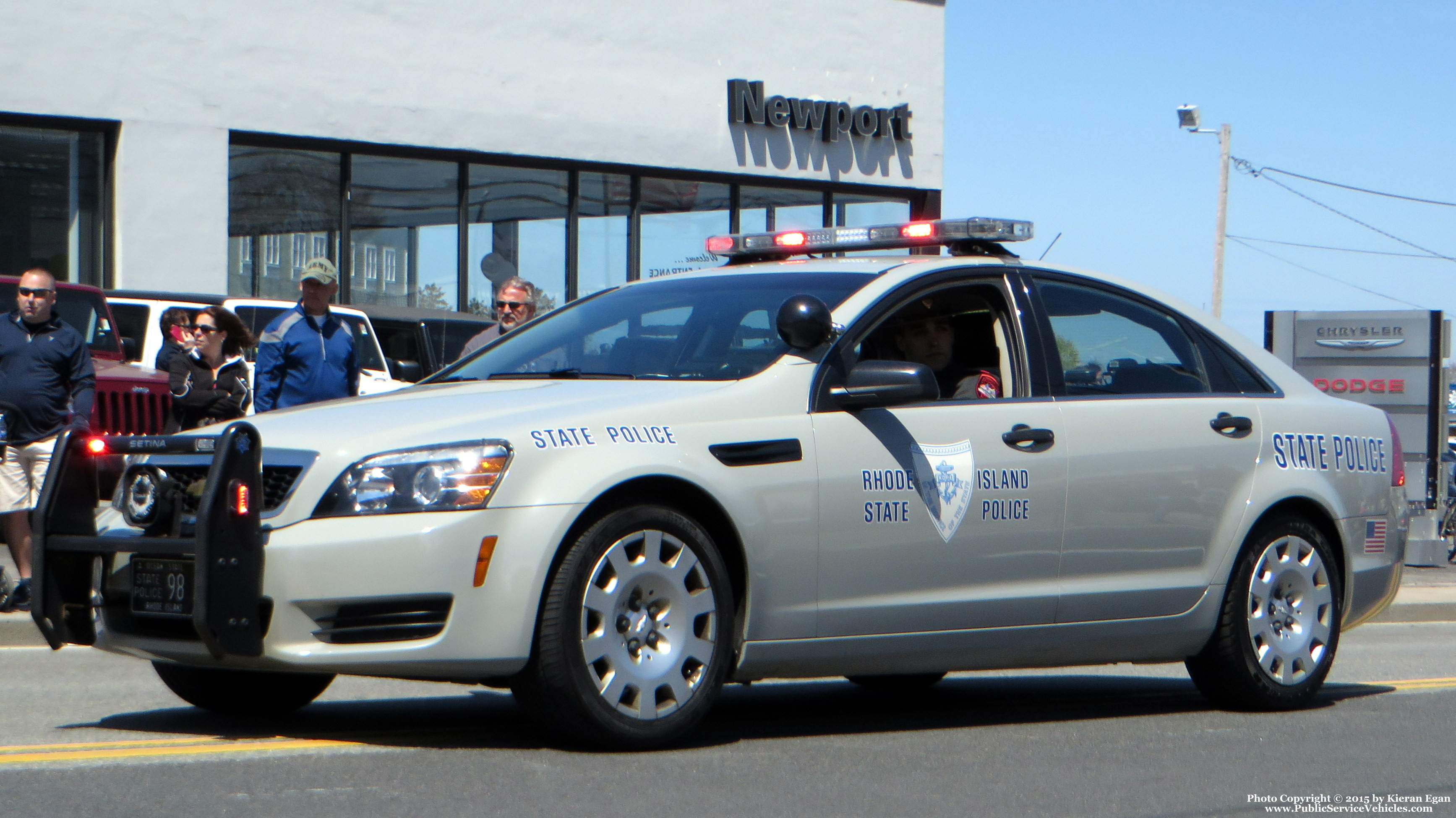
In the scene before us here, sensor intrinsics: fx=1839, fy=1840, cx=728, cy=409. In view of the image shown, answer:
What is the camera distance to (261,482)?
516 cm

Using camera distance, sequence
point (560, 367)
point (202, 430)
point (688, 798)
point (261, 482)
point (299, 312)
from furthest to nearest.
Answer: point (299, 312), point (560, 367), point (202, 430), point (261, 482), point (688, 798)

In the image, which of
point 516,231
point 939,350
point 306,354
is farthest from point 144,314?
point 939,350

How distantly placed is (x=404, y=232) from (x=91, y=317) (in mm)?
7099

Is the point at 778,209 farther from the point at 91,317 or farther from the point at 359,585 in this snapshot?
the point at 359,585

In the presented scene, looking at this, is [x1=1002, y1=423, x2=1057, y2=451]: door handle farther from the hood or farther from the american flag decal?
the american flag decal

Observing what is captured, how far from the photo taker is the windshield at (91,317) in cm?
1334

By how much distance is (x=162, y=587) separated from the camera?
5250 millimetres

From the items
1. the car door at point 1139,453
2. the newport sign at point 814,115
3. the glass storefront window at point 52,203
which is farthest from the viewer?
the newport sign at point 814,115

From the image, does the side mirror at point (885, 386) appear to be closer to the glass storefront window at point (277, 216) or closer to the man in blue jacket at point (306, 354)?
the man in blue jacket at point (306, 354)

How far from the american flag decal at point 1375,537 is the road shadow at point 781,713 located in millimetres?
642

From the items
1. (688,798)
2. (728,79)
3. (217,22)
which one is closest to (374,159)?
(217,22)

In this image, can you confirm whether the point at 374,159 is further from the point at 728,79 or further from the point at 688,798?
the point at 688,798

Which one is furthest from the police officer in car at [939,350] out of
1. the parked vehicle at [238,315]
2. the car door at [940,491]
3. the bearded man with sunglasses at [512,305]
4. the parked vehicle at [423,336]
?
the parked vehicle at [423,336]

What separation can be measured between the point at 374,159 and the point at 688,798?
15.8m
